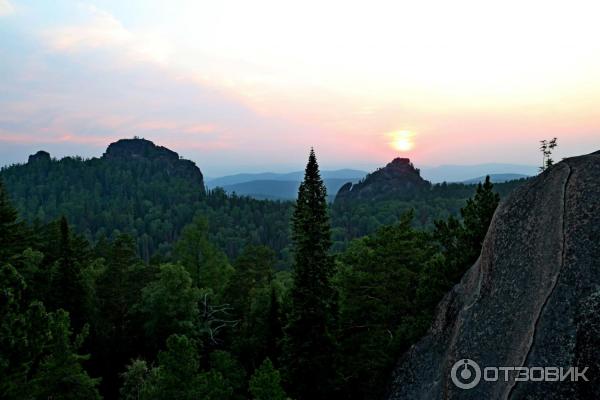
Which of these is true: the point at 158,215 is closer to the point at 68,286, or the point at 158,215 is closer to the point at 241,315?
the point at 241,315

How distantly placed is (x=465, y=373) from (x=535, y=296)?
3.54m

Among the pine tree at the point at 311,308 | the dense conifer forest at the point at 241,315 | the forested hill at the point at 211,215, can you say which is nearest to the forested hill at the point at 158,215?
the forested hill at the point at 211,215

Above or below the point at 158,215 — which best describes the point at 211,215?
below

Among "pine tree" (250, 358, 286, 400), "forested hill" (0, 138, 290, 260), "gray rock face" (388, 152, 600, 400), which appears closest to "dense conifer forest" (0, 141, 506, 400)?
"pine tree" (250, 358, 286, 400)

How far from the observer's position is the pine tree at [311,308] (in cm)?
2384

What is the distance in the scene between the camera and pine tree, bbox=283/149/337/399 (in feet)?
78.2

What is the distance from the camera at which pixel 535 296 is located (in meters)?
11.9

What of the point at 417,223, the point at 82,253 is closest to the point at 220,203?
the point at 417,223

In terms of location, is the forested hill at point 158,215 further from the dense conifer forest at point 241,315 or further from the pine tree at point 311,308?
the pine tree at point 311,308

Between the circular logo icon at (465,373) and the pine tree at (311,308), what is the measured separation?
1120 cm

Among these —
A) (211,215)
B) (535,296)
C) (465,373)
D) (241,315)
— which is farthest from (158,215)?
(535,296)

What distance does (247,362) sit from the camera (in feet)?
109

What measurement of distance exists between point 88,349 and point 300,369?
20.0 metres

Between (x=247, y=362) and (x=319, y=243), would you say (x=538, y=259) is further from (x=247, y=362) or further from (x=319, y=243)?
(x=247, y=362)
